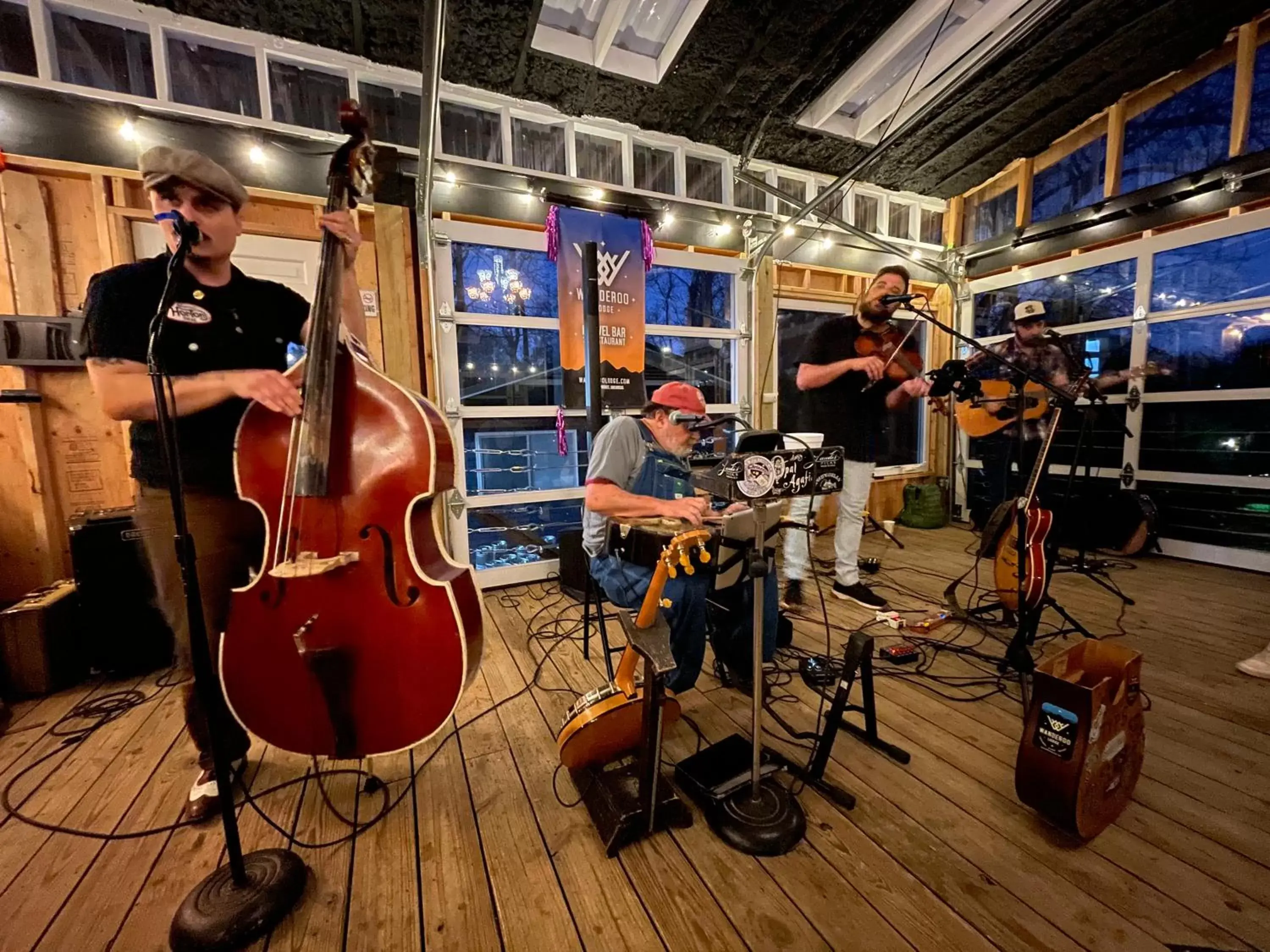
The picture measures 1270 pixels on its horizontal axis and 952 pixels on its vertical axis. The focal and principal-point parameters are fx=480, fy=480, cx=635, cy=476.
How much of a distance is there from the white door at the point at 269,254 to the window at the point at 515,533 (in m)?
1.78

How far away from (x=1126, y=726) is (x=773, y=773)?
994 millimetres

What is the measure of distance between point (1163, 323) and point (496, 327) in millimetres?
5372

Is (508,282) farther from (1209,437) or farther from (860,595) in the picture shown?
(1209,437)

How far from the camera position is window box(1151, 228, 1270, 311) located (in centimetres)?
351

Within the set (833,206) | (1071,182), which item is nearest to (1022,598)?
(833,206)

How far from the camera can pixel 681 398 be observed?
1.77 meters

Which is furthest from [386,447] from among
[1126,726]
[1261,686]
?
[1261,686]

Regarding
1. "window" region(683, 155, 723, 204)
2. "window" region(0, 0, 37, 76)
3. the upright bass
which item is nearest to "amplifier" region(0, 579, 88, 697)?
the upright bass

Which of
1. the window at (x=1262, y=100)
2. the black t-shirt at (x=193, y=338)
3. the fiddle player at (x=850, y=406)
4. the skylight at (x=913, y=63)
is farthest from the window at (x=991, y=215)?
the black t-shirt at (x=193, y=338)

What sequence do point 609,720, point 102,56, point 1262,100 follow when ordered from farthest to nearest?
1. point 1262,100
2. point 102,56
3. point 609,720

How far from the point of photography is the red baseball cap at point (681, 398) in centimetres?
176

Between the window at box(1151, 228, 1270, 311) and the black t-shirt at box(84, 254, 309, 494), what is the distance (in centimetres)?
600

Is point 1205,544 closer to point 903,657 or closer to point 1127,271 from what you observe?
point 1127,271

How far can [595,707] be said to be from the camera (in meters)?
1.47
